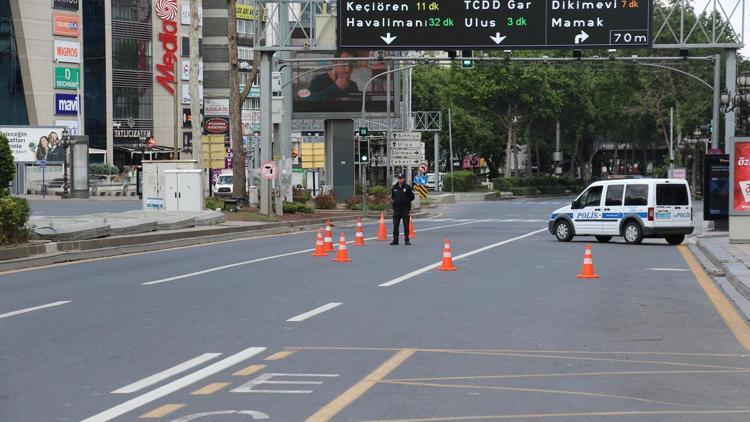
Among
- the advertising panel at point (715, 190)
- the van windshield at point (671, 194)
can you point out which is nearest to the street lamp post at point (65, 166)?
the advertising panel at point (715, 190)

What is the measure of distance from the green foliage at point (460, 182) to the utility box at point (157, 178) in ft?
171

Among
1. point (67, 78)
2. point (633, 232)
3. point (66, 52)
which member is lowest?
point (633, 232)

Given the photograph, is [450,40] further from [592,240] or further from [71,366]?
[71,366]

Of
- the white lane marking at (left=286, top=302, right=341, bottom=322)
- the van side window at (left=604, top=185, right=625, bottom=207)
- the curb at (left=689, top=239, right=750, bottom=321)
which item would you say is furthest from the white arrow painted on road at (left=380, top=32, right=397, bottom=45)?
the white lane marking at (left=286, top=302, right=341, bottom=322)

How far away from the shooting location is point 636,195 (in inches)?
1280

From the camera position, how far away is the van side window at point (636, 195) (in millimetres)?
32312

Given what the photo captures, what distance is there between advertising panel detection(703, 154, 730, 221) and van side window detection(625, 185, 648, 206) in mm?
4789

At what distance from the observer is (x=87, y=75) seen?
109 meters

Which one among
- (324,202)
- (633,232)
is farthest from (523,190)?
(633,232)

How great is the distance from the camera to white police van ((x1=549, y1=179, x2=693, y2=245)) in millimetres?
32250

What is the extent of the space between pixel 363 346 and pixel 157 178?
31200 millimetres

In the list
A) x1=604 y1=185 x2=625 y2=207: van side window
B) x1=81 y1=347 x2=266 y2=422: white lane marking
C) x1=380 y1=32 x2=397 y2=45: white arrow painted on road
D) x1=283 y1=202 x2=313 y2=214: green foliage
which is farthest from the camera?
x1=283 y1=202 x2=313 y2=214: green foliage

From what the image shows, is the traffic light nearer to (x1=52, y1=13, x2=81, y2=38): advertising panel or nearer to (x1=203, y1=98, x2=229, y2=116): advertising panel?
(x1=203, y1=98, x2=229, y2=116): advertising panel

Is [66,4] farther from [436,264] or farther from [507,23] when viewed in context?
[436,264]
